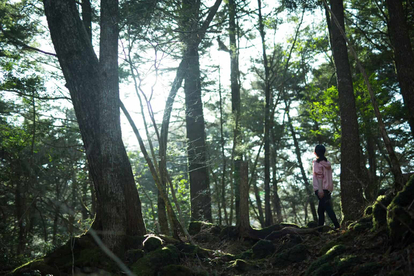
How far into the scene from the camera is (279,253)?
6.09 m

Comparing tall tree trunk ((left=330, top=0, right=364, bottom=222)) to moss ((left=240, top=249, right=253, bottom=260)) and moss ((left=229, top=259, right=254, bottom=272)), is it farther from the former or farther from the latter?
moss ((left=229, top=259, right=254, bottom=272))

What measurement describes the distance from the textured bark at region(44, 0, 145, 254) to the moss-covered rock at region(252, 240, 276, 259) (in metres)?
2.22

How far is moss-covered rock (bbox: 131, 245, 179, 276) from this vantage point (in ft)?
17.9

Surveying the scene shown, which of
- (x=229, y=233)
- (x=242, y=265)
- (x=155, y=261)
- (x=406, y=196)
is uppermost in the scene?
(x=406, y=196)

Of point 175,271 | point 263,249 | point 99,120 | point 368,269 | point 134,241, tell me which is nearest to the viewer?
point 368,269

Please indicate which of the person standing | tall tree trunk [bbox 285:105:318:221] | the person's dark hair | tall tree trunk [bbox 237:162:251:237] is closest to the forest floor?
tall tree trunk [bbox 237:162:251:237]

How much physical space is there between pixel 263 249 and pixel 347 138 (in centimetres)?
339

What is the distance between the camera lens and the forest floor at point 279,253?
3988 millimetres

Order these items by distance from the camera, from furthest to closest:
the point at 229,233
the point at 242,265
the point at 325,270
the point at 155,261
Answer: the point at 229,233, the point at 242,265, the point at 155,261, the point at 325,270

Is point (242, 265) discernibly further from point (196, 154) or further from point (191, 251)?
point (196, 154)

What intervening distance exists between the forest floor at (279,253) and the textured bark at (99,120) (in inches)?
20.9

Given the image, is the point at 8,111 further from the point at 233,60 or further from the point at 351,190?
the point at 351,190

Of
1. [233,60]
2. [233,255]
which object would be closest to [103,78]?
[233,255]

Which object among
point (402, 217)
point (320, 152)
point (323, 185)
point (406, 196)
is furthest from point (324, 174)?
point (402, 217)
